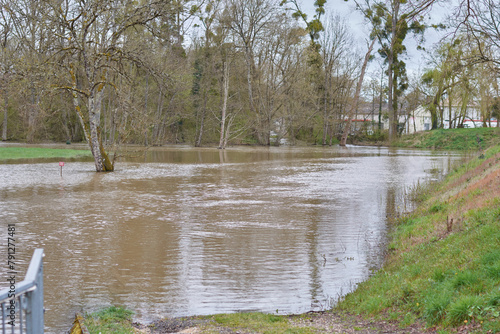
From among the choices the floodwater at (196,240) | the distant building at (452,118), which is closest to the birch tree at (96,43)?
the floodwater at (196,240)

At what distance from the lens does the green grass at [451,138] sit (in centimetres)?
5497

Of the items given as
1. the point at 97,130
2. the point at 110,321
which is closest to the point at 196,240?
the point at 110,321

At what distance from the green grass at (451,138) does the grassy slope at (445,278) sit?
4730cm

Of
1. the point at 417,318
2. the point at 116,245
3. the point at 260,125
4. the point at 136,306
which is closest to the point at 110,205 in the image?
the point at 116,245

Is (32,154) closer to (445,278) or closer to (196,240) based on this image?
(196,240)

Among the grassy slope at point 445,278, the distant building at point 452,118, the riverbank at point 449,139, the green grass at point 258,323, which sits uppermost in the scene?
the distant building at point 452,118

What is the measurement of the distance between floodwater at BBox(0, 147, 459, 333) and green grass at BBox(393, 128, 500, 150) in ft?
121

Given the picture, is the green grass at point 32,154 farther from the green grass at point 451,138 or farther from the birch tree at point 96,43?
the green grass at point 451,138

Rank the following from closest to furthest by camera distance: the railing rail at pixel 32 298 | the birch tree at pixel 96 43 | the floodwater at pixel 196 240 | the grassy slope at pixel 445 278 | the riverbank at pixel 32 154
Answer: the railing rail at pixel 32 298 → the grassy slope at pixel 445 278 → the floodwater at pixel 196 240 → the birch tree at pixel 96 43 → the riverbank at pixel 32 154

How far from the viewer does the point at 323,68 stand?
67.2 meters

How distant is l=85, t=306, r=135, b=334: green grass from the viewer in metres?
5.95

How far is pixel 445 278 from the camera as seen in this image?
6715 mm

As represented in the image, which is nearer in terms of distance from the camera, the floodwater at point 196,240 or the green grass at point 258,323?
the green grass at point 258,323

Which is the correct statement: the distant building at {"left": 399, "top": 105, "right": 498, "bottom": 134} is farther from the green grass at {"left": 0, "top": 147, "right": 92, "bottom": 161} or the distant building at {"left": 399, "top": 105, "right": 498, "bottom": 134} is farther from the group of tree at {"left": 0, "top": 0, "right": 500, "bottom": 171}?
the green grass at {"left": 0, "top": 147, "right": 92, "bottom": 161}
